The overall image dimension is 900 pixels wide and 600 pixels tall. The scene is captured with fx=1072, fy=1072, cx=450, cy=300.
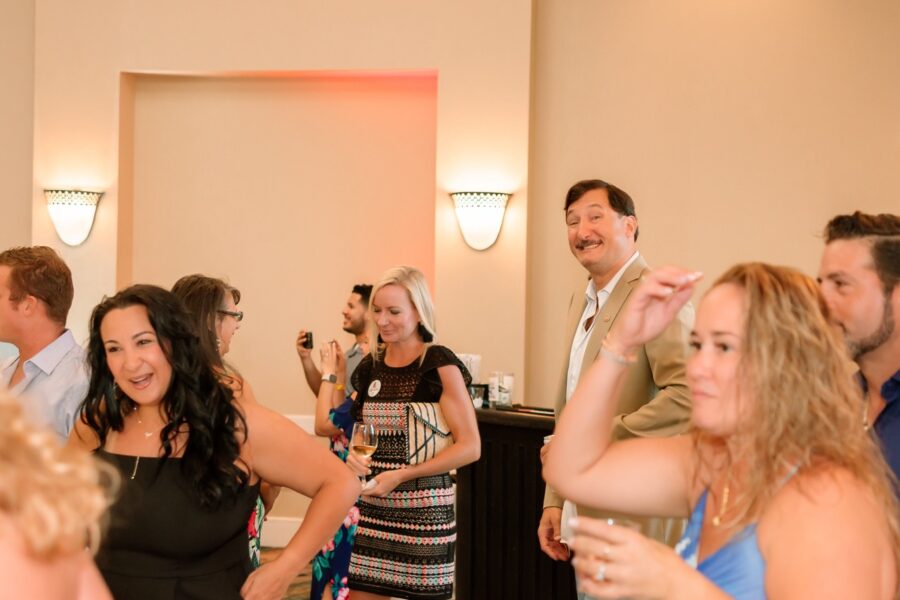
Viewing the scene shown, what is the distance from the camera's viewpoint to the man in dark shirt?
2.49 m

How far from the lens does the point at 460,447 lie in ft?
14.3

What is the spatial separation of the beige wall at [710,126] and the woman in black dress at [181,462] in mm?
4092

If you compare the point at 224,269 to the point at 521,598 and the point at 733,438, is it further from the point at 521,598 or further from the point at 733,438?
the point at 733,438

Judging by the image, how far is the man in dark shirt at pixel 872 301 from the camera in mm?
2488

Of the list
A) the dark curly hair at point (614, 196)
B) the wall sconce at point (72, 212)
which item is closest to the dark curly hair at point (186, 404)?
the dark curly hair at point (614, 196)

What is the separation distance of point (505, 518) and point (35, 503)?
3799mm

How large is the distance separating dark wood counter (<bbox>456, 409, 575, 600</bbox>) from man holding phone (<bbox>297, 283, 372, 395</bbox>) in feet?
3.91

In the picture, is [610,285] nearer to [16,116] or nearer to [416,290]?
[416,290]

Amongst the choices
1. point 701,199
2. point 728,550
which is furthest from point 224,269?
point 728,550

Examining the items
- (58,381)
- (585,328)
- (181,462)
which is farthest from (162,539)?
(585,328)

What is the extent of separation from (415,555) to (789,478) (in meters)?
2.83

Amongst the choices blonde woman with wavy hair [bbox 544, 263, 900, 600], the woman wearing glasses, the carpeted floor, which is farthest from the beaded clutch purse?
blonde woman with wavy hair [bbox 544, 263, 900, 600]

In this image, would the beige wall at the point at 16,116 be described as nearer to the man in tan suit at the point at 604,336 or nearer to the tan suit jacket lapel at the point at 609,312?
the man in tan suit at the point at 604,336

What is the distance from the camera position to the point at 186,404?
276 cm
